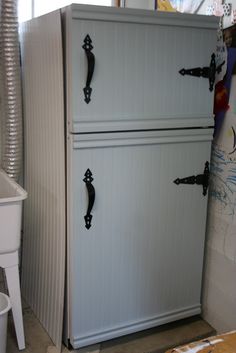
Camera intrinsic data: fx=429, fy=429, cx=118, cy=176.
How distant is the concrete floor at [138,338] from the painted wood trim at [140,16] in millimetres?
1471

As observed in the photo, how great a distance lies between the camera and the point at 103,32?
170 centimetres

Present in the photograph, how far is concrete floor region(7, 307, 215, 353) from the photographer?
202 cm

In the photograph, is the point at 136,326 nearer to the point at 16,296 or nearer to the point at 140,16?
the point at 16,296

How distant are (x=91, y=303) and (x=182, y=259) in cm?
51

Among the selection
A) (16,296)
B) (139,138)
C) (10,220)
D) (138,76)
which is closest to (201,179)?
(139,138)

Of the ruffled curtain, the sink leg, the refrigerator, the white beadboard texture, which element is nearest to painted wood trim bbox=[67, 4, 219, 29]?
the refrigerator

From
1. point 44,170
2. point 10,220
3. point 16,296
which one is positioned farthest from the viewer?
point 44,170

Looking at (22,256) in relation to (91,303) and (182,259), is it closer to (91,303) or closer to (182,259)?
(91,303)

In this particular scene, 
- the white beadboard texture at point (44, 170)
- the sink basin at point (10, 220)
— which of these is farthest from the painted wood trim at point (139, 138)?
the sink basin at point (10, 220)

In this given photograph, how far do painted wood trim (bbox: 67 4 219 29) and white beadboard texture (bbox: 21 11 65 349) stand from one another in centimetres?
14

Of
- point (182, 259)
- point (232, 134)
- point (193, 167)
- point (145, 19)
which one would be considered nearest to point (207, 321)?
point (182, 259)

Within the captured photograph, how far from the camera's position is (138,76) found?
1.82 metres

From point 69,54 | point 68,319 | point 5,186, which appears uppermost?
point 69,54

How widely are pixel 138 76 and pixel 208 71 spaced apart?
37 cm
